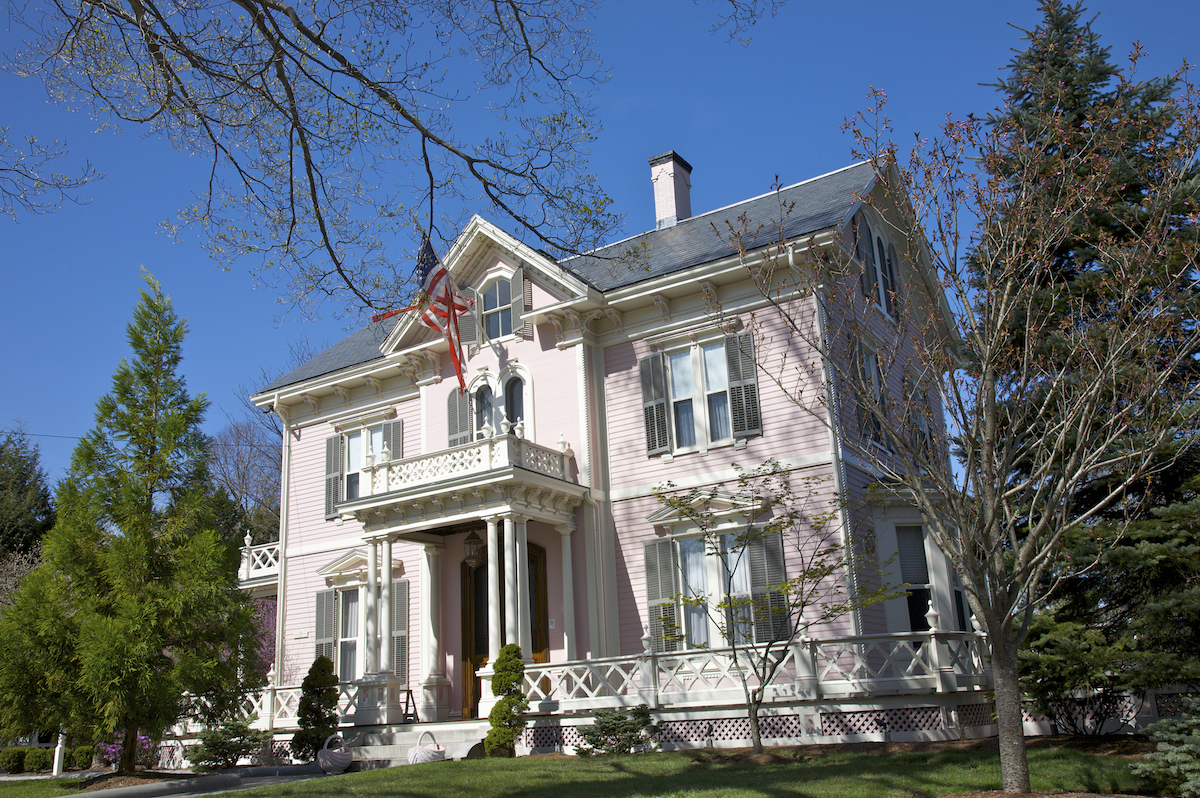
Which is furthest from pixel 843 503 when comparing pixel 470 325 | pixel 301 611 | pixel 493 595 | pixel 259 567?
pixel 259 567

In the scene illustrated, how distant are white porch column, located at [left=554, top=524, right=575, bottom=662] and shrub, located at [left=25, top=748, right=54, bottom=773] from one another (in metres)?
14.8

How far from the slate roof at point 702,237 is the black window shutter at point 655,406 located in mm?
1615

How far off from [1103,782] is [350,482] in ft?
53.1

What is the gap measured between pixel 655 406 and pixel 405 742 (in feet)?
23.7

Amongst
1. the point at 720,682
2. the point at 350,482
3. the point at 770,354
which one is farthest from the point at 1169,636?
the point at 350,482

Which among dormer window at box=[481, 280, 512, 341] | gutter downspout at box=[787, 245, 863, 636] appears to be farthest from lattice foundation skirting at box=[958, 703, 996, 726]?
dormer window at box=[481, 280, 512, 341]

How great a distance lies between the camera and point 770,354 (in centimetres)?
1625

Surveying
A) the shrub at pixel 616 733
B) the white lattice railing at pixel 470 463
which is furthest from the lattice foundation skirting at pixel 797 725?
the white lattice railing at pixel 470 463

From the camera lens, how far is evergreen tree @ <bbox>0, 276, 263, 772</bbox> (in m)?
13.3

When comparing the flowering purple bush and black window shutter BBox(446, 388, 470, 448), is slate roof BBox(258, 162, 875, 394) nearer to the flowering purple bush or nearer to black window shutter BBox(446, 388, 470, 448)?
black window shutter BBox(446, 388, 470, 448)

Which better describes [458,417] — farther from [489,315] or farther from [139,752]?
[139,752]

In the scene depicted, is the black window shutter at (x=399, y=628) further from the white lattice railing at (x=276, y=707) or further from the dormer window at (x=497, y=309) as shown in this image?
the dormer window at (x=497, y=309)

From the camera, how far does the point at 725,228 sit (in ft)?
61.2

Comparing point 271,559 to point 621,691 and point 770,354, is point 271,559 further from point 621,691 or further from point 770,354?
point 770,354
